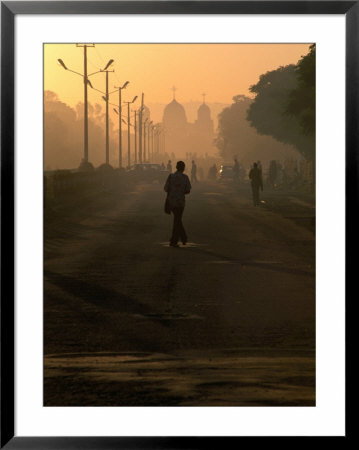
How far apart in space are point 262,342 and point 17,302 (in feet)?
12.3

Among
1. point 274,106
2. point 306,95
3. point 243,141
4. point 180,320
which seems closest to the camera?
point 180,320

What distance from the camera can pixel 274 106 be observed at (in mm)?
64688

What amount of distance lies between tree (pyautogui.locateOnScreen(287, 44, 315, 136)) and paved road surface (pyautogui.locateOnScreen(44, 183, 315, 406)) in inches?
369

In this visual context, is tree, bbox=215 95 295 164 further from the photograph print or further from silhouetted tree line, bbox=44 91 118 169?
the photograph print

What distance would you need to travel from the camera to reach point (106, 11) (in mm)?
7766

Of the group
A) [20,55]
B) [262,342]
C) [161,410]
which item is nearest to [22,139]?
[20,55]

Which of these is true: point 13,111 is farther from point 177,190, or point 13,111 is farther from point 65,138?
point 65,138

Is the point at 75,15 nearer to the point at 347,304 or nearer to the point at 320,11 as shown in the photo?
the point at 320,11

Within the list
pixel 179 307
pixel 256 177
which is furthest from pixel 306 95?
pixel 179 307

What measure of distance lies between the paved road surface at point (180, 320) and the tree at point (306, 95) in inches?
369

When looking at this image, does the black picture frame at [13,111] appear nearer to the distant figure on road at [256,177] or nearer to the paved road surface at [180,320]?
the paved road surface at [180,320]

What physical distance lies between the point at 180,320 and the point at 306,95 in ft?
79.6

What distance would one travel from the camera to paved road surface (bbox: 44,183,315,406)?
8.83m

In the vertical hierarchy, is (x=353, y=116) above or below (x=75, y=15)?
below
